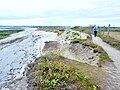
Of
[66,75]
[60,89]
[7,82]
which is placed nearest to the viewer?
[60,89]

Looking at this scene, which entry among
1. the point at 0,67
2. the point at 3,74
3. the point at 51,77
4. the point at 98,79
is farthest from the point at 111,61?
the point at 0,67

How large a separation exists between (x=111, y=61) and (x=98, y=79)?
4.83 m

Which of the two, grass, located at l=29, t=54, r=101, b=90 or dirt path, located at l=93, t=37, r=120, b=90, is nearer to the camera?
grass, located at l=29, t=54, r=101, b=90

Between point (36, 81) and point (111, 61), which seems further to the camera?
point (111, 61)

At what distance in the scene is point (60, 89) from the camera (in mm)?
11500

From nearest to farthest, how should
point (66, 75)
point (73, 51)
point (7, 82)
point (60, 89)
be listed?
point (60, 89) → point (66, 75) → point (7, 82) → point (73, 51)

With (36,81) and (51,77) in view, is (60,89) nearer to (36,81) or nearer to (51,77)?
(51,77)

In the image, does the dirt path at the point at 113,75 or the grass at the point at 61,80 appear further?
the dirt path at the point at 113,75

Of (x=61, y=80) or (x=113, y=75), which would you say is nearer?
(x=61, y=80)

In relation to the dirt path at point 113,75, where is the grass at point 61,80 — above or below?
above

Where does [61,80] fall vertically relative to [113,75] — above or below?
above

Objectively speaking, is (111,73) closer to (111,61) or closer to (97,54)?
(111,61)

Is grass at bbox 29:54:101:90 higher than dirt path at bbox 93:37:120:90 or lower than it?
higher

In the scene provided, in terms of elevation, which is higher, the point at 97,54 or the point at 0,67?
the point at 97,54
